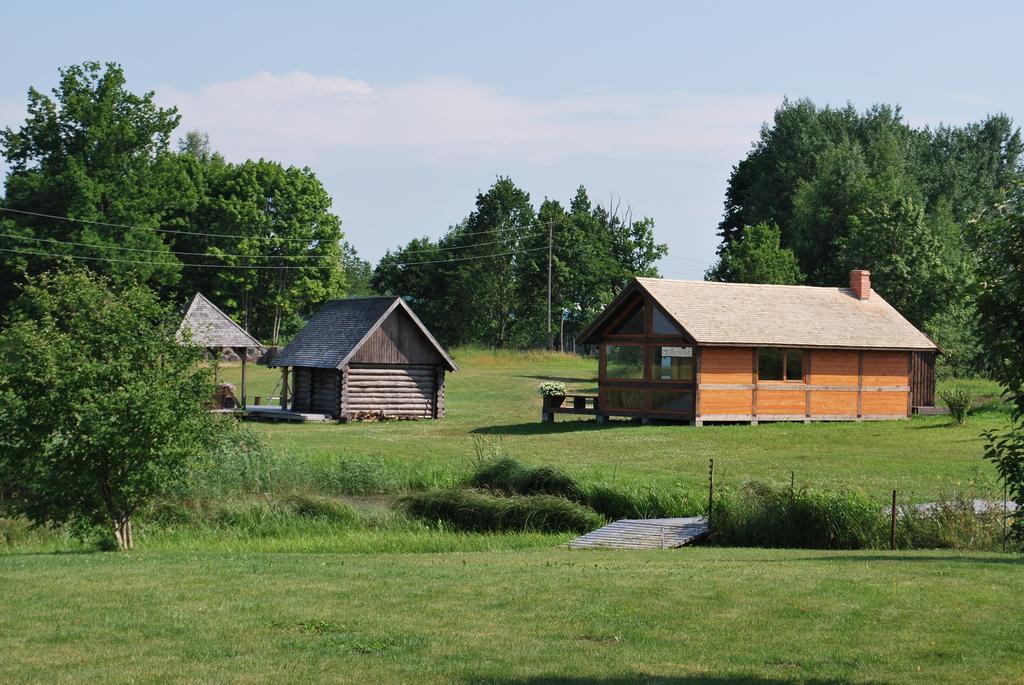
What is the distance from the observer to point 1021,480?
354 inches

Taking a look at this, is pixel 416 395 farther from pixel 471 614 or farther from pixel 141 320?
pixel 471 614

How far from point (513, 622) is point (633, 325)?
3135 centimetres

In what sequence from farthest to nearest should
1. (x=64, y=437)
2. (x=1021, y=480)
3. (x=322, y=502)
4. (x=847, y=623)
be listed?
(x=322, y=502), (x=64, y=437), (x=847, y=623), (x=1021, y=480)

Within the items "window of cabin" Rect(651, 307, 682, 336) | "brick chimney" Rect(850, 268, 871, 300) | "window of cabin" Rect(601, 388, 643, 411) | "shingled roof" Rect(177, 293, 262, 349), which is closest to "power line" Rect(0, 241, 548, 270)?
"shingled roof" Rect(177, 293, 262, 349)

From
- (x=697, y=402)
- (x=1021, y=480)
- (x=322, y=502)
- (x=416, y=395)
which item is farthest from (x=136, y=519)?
(x=416, y=395)

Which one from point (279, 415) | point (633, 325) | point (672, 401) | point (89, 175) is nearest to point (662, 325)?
point (633, 325)

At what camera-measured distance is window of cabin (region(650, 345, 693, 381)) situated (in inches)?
1623

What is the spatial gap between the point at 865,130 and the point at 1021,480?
281 feet

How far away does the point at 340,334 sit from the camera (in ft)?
160

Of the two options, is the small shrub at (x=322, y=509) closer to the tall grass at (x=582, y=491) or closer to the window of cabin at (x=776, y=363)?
the tall grass at (x=582, y=491)

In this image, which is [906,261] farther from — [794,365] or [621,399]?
[621,399]

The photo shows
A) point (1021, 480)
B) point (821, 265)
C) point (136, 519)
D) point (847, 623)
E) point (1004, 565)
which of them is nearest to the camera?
point (1021, 480)

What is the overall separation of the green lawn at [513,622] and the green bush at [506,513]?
803 cm

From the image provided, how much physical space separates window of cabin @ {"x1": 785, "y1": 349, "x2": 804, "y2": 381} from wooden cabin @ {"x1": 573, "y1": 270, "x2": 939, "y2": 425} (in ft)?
0.11
